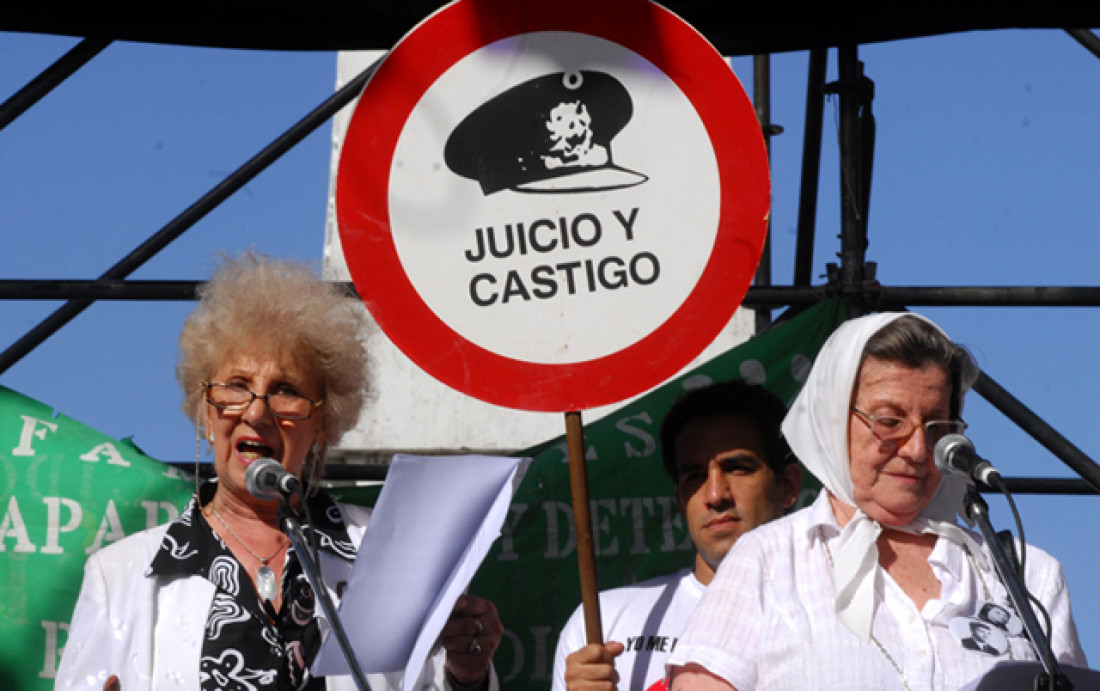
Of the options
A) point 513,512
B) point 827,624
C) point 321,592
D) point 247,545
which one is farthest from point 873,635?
point 513,512

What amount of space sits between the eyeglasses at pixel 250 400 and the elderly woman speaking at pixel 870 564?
3.88 ft

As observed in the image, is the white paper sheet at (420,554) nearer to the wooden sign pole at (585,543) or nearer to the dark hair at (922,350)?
the wooden sign pole at (585,543)

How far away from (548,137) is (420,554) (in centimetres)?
100

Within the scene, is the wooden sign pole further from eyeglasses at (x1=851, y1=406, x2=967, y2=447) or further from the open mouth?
the open mouth

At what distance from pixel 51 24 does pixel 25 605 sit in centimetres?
170

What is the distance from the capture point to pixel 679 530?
15.8ft

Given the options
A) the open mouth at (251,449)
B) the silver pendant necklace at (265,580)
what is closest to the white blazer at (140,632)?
the silver pendant necklace at (265,580)

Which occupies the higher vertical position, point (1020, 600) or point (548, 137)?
point (548, 137)

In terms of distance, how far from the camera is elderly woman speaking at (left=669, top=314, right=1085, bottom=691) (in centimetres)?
300

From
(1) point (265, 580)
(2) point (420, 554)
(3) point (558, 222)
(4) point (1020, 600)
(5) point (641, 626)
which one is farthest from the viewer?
(5) point (641, 626)

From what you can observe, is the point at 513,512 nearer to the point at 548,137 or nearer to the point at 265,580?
the point at 265,580

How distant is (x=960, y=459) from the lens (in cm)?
289

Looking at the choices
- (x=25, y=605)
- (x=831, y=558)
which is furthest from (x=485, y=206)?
(x=25, y=605)

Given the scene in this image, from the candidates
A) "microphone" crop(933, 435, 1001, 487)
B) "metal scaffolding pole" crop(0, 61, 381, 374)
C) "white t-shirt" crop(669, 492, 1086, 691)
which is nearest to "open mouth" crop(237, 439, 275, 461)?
"white t-shirt" crop(669, 492, 1086, 691)
